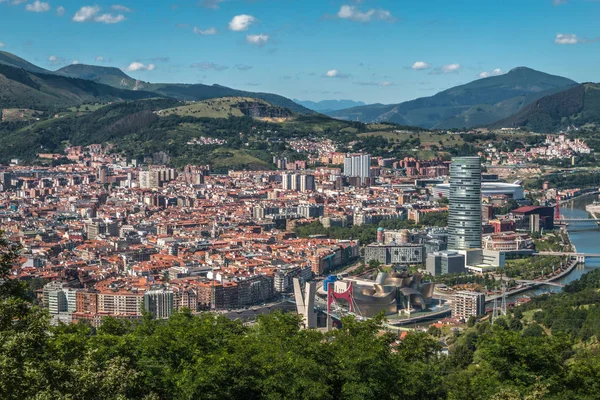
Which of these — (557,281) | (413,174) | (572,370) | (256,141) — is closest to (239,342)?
(572,370)

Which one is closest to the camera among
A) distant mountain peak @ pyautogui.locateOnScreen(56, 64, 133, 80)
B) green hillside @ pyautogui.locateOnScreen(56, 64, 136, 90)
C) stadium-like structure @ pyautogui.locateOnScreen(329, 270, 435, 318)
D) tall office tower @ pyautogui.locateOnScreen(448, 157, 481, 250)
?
stadium-like structure @ pyautogui.locateOnScreen(329, 270, 435, 318)

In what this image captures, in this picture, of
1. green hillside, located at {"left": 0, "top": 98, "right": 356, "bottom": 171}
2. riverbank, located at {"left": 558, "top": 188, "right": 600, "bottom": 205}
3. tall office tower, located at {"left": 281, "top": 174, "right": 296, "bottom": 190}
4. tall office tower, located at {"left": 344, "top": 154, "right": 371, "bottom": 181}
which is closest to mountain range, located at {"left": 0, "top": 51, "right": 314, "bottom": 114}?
green hillside, located at {"left": 0, "top": 98, "right": 356, "bottom": 171}

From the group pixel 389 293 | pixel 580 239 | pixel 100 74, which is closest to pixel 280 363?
pixel 389 293

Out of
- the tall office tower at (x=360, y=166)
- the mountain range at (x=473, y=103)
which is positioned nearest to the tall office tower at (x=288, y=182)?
the tall office tower at (x=360, y=166)

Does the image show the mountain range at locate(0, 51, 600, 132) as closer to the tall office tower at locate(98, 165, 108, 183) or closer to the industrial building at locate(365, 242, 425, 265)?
the tall office tower at locate(98, 165, 108, 183)

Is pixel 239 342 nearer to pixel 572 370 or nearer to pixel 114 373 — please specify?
pixel 114 373

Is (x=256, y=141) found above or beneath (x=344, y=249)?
above
